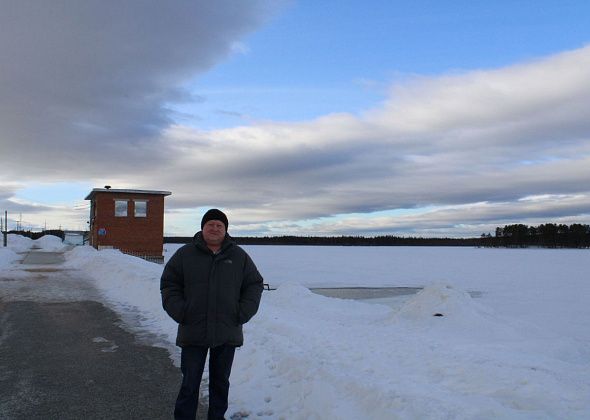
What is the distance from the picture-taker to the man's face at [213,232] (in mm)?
4098

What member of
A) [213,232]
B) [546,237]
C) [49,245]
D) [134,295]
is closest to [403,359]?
[213,232]

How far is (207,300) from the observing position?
402 centimetres

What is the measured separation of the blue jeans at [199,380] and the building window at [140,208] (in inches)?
1350

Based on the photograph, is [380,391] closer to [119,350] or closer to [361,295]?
[119,350]

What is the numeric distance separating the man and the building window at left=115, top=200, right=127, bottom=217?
113 ft

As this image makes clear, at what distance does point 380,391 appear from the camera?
15.3 feet

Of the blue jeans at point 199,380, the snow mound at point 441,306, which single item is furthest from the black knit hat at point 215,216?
the snow mound at point 441,306

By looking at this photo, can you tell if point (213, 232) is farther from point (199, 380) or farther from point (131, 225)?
point (131, 225)

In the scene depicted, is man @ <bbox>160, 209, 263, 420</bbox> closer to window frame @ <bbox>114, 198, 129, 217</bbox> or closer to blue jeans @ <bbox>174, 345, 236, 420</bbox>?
blue jeans @ <bbox>174, 345, 236, 420</bbox>

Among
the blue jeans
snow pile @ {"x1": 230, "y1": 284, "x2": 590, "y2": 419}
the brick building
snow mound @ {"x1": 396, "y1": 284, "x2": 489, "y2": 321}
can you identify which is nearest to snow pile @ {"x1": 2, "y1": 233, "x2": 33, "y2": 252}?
the brick building

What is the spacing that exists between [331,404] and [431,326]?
19.0 feet

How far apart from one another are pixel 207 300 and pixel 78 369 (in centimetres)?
340

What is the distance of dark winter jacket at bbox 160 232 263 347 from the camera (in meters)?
4.01

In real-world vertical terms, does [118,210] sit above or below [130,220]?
above
